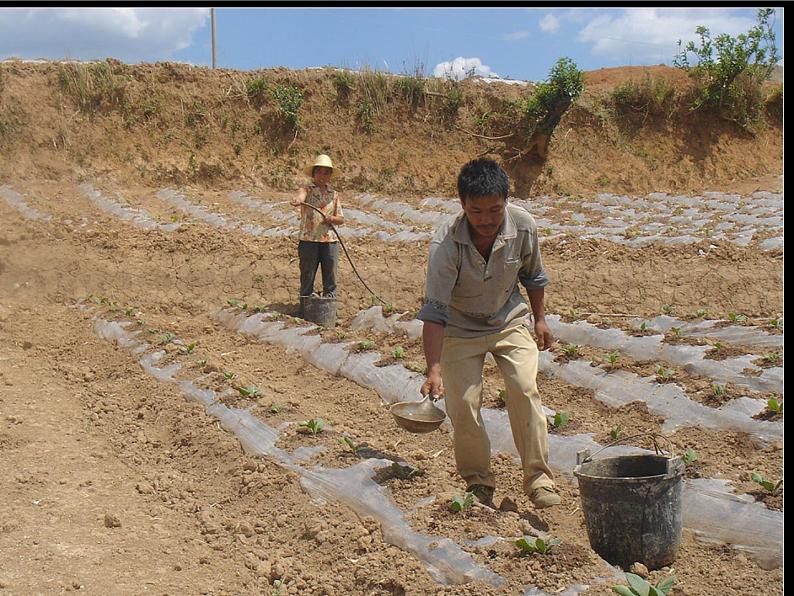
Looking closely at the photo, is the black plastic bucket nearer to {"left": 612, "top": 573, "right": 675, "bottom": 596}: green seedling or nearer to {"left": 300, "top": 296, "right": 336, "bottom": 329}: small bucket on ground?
{"left": 612, "top": 573, "right": 675, "bottom": 596}: green seedling

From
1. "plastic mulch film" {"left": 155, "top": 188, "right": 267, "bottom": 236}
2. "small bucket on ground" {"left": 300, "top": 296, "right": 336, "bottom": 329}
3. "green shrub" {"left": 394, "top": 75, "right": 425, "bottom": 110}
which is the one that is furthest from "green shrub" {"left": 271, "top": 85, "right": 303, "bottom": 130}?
"small bucket on ground" {"left": 300, "top": 296, "right": 336, "bottom": 329}

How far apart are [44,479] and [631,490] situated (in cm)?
319

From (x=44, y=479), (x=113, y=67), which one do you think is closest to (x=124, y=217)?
(x=113, y=67)

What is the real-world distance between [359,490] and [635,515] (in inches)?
53.4

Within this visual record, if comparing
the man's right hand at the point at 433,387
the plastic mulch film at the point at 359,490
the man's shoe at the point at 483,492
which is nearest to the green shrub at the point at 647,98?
the plastic mulch film at the point at 359,490

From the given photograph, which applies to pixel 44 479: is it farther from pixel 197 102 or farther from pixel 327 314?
pixel 197 102

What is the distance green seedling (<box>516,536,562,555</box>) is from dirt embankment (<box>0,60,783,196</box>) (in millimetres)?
16070

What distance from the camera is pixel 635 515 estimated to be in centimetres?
330

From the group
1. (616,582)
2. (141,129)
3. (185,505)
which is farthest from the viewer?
(141,129)

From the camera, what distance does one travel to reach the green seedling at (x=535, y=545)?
306 cm

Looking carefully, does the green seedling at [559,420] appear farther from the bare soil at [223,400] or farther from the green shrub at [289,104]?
the green shrub at [289,104]

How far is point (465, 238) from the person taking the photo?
364cm

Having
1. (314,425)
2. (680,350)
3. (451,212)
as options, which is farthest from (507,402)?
(451,212)

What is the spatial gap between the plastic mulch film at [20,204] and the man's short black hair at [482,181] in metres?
11.0
